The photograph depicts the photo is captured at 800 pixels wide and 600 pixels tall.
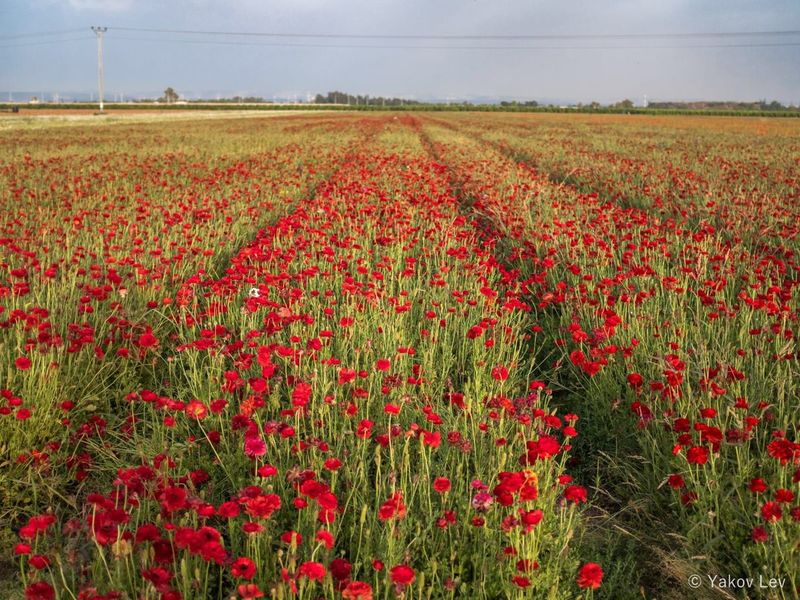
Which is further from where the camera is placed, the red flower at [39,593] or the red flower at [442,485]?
the red flower at [442,485]

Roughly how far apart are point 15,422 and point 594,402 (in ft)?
9.57

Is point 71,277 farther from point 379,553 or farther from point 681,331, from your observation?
point 681,331

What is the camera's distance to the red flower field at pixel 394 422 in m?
2.05

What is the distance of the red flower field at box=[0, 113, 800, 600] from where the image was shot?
2.05 m

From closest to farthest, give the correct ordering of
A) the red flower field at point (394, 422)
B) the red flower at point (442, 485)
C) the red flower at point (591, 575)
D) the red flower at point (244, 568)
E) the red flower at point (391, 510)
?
1. the red flower at point (244, 568)
2. the red flower at point (591, 575)
3. the red flower at point (391, 510)
4. the red flower at point (442, 485)
5. the red flower field at point (394, 422)

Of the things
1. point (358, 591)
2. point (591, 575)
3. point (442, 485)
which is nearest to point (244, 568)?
point (358, 591)

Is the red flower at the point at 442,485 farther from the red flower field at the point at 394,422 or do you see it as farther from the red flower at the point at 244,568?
the red flower at the point at 244,568

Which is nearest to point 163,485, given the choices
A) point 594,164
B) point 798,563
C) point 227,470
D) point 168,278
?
point 227,470

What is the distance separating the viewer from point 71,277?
15.4ft

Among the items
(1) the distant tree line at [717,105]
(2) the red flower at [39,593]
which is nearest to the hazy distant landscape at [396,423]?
(2) the red flower at [39,593]

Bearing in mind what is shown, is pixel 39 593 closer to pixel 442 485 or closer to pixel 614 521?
pixel 442 485

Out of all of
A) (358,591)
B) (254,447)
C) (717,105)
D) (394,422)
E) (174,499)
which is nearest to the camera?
(358,591)

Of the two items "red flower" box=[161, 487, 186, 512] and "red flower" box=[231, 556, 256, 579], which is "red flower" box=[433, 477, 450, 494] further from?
"red flower" box=[161, 487, 186, 512]

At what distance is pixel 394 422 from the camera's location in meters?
3.10
